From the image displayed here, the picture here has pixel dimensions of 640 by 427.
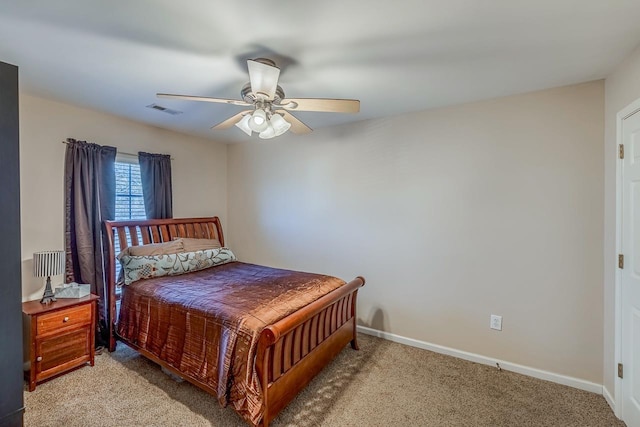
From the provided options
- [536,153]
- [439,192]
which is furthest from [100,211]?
[536,153]

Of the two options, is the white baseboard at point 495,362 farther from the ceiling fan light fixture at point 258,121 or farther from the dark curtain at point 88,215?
the dark curtain at point 88,215

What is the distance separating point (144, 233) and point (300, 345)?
7.60 ft

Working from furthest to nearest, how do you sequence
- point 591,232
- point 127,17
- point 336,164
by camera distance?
point 336,164, point 591,232, point 127,17

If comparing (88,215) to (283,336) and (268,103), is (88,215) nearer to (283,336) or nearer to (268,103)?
(268,103)

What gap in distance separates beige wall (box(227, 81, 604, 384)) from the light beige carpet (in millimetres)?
355

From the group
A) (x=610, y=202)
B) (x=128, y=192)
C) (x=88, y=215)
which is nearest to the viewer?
(x=610, y=202)

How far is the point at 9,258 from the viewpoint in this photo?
1.53m

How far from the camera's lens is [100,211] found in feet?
10.1

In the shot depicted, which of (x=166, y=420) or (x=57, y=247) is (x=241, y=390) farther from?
(x=57, y=247)

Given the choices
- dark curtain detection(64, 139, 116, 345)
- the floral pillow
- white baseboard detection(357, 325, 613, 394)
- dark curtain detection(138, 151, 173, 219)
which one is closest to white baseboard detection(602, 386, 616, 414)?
white baseboard detection(357, 325, 613, 394)

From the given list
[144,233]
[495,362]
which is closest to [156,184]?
[144,233]

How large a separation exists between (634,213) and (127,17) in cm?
330

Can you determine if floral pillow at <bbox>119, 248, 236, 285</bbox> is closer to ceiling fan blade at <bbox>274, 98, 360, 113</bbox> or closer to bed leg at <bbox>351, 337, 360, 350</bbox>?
bed leg at <bbox>351, 337, 360, 350</bbox>

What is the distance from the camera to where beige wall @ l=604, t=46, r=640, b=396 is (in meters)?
2.06
